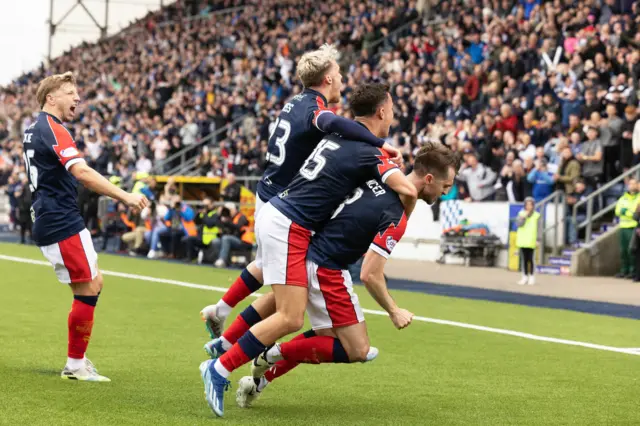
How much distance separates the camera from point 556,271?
70.0 ft

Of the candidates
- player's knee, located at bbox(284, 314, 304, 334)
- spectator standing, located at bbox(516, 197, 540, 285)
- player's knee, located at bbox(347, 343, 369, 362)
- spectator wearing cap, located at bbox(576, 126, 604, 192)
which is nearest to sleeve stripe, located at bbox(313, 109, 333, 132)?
player's knee, located at bbox(284, 314, 304, 334)

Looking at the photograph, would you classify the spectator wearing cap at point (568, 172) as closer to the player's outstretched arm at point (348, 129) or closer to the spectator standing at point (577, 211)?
the spectator standing at point (577, 211)

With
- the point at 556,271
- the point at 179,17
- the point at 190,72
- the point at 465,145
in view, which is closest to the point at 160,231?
the point at 465,145

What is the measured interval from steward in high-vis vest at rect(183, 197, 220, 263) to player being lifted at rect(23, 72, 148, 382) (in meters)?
14.8

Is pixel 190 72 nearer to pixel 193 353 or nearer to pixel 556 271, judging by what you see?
pixel 556 271

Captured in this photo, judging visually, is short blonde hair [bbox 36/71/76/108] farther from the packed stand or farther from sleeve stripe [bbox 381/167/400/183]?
the packed stand

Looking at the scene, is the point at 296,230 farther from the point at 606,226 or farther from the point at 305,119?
the point at 606,226

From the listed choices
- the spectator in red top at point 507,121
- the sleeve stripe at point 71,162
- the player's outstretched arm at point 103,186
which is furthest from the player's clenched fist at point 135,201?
the spectator in red top at point 507,121

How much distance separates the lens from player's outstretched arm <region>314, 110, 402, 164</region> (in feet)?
20.6

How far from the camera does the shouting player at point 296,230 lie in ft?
20.7

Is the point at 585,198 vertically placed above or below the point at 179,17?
below

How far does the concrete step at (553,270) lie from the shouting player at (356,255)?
15064 mm

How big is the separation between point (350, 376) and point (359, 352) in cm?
189

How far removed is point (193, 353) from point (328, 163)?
11.6 feet
